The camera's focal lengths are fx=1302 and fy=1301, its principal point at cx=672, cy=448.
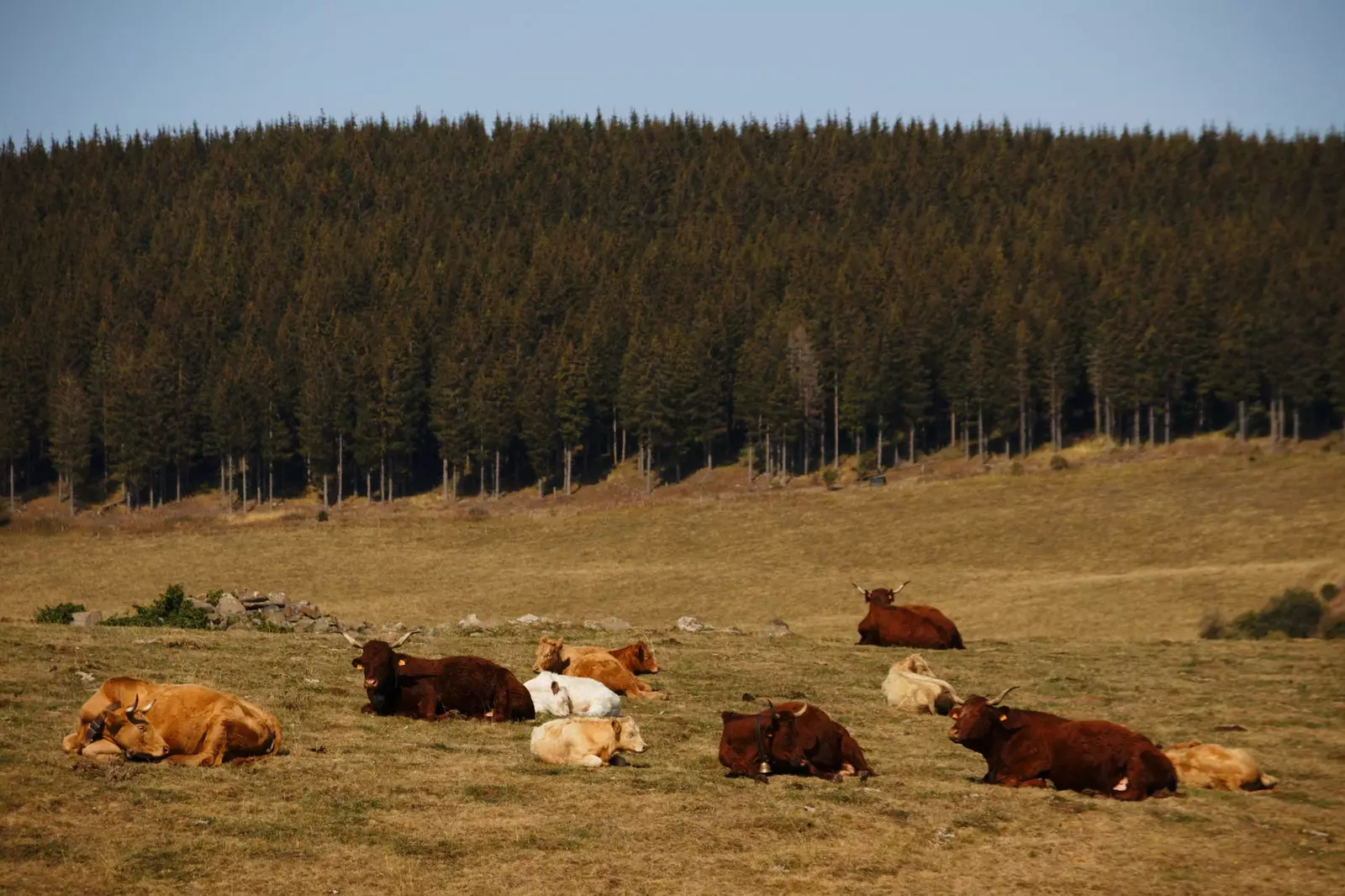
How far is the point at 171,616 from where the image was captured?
29406 millimetres

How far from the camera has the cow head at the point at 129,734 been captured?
14.1m

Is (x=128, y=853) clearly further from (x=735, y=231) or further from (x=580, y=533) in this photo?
(x=735, y=231)

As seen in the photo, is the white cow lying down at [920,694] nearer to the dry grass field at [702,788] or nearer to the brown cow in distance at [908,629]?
the dry grass field at [702,788]

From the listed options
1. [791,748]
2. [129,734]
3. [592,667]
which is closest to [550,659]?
[592,667]

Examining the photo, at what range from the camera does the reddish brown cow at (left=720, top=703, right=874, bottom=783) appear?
15.7 metres

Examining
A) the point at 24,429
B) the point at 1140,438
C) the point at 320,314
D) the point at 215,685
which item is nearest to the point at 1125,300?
the point at 1140,438

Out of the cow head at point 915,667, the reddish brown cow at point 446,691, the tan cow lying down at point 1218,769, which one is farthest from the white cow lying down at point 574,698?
the tan cow lying down at point 1218,769

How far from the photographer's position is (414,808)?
1319 centimetres

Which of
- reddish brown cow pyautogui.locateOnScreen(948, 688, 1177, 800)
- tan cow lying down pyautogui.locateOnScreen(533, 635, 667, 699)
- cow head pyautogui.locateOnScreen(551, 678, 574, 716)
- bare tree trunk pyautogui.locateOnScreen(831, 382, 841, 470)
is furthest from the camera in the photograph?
bare tree trunk pyautogui.locateOnScreen(831, 382, 841, 470)

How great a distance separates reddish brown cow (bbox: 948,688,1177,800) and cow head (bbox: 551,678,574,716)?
549cm

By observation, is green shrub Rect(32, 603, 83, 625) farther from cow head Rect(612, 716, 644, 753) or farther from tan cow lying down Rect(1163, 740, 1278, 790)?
tan cow lying down Rect(1163, 740, 1278, 790)

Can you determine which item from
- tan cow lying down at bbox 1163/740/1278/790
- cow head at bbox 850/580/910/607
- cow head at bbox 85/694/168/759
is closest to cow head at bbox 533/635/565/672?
cow head at bbox 85/694/168/759

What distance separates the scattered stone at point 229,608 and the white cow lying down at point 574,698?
14535 millimetres

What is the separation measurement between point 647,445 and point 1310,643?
95.0 meters
